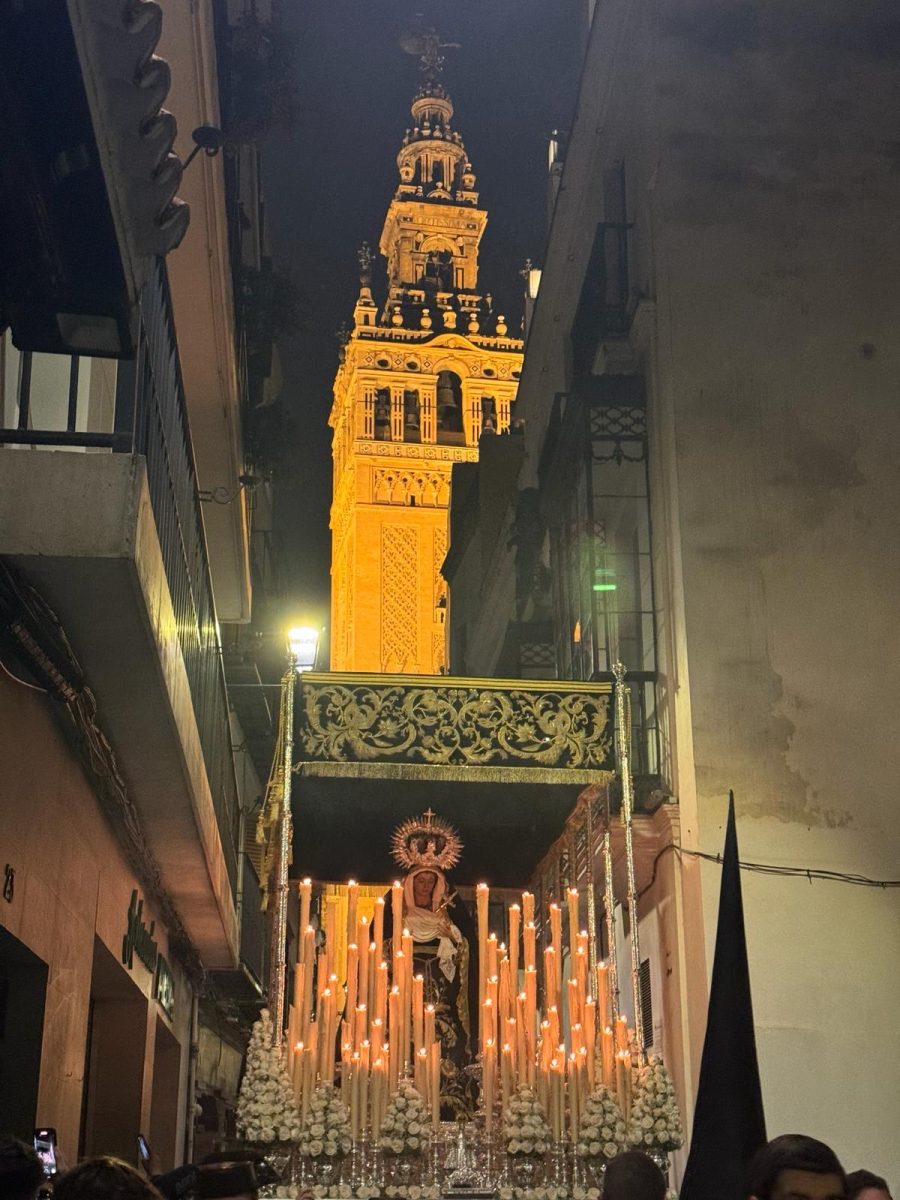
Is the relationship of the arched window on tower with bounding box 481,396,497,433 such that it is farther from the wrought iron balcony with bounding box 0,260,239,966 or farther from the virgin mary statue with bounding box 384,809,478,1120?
the virgin mary statue with bounding box 384,809,478,1120

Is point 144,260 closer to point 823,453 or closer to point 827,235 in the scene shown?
point 823,453

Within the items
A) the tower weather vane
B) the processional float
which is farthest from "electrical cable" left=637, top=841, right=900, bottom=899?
the tower weather vane

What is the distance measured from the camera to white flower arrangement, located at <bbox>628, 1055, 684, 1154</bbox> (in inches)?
335

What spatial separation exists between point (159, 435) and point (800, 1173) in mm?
5647

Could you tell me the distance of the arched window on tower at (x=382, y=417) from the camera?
156 feet

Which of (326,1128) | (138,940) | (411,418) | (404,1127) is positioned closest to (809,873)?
(404,1127)

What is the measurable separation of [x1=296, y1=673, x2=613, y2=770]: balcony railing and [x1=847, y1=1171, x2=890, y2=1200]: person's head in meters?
6.57

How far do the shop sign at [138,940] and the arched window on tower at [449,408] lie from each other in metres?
35.9

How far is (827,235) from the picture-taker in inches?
491

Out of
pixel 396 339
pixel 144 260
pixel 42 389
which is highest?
pixel 396 339

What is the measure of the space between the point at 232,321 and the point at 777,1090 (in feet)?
29.5

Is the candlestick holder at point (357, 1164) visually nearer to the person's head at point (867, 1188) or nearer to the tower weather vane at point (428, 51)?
the person's head at point (867, 1188)

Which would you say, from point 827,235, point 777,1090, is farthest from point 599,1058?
point 827,235

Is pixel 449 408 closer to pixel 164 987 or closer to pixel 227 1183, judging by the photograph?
pixel 164 987
